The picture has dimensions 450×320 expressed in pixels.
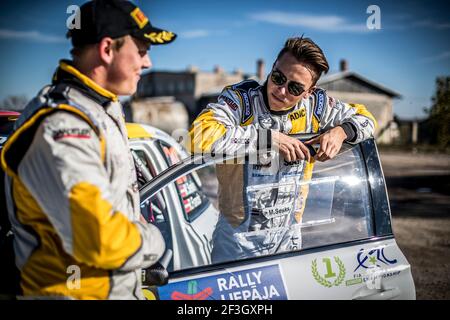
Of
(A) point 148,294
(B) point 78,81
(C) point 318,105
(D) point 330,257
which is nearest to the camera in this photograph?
(B) point 78,81

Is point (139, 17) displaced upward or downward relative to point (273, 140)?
upward

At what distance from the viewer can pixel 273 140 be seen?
2.15 metres

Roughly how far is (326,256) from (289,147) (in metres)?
0.64

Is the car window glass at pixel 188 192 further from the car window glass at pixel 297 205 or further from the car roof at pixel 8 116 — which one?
the car roof at pixel 8 116

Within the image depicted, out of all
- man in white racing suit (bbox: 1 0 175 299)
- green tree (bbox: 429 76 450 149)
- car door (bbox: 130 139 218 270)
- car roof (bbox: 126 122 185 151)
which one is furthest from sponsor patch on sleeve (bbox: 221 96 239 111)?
green tree (bbox: 429 76 450 149)

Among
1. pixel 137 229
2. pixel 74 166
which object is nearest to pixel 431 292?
pixel 137 229

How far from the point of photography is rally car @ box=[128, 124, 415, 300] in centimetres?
195

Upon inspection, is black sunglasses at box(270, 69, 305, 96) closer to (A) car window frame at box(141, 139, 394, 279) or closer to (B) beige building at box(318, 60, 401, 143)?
(A) car window frame at box(141, 139, 394, 279)

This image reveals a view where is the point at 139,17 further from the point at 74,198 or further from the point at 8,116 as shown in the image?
the point at 8,116

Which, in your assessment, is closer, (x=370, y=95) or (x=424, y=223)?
(x=424, y=223)

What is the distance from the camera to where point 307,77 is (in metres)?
2.39

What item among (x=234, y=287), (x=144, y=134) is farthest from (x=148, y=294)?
(x=144, y=134)

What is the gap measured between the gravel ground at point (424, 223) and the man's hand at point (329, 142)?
8.69 ft

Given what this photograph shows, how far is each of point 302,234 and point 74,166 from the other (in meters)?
1.39
